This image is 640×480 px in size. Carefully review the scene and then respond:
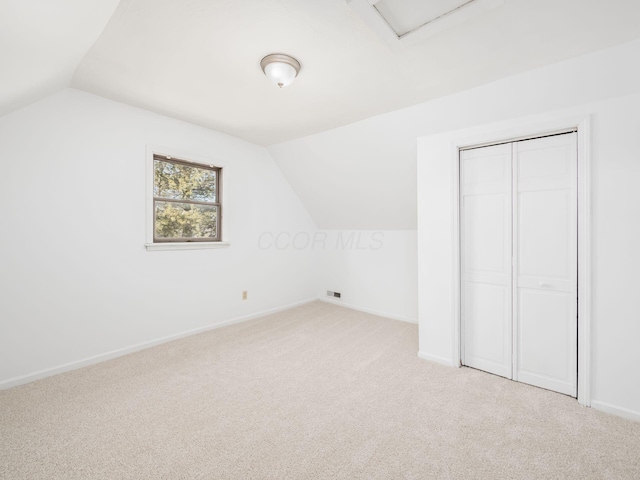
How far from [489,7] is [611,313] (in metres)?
2.14

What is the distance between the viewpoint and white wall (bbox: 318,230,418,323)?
4035mm

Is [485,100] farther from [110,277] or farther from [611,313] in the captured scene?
[110,277]

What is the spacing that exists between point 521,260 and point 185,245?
3.43 meters

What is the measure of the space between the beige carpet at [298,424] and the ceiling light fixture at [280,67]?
2.41m

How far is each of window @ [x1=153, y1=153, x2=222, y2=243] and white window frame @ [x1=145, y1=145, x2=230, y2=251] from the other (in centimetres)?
6

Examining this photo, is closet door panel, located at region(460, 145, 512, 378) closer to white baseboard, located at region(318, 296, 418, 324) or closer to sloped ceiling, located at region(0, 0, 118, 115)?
white baseboard, located at region(318, 296, 418, 324)

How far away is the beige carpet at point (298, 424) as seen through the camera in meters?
1.53

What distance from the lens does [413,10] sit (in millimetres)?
1539

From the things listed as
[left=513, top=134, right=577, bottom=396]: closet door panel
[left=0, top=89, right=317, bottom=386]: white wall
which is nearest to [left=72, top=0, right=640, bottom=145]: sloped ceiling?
[left=0, top=89, right=317, bottom=386]: white wall

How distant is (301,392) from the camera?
225 cm

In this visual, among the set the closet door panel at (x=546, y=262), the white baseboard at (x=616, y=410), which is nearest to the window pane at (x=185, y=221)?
the closet door panel at (x=546, y=262)

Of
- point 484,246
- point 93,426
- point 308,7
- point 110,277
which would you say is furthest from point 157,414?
point 484,246

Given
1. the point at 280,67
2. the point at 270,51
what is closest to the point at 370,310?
the point at 280,67

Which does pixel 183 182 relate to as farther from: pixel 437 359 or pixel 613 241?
pixel 613 241
